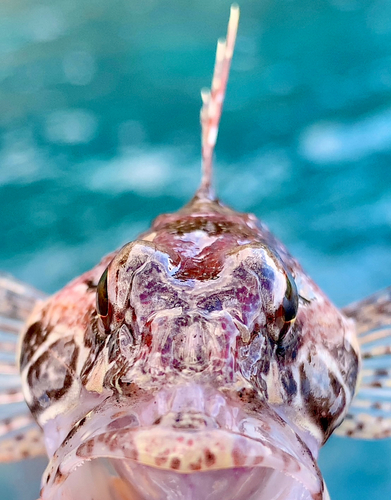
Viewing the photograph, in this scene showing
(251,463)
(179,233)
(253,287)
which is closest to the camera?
(251,463)

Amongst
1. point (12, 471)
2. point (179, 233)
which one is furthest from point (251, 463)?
point (12, 471)

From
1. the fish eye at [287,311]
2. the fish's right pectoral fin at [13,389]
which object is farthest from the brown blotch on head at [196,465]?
the fish's right pectoral fin at [13,389]

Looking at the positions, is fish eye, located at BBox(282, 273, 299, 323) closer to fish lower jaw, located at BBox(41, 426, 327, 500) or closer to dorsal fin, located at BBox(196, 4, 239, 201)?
fish lower jaw, located at BBox(41, 426, 327, 500)

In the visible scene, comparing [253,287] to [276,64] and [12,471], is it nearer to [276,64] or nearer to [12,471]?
[12,471]

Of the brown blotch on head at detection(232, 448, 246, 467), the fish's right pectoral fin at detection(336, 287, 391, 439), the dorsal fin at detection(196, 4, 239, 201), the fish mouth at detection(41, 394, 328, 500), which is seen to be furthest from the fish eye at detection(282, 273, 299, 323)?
the dorsal fin at detection(196, 4, 239, 201)

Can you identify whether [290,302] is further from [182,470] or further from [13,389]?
[13,389]

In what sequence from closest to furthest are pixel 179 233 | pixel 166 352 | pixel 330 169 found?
pixel 166 352
pixel 179 233
pixel 330 169
